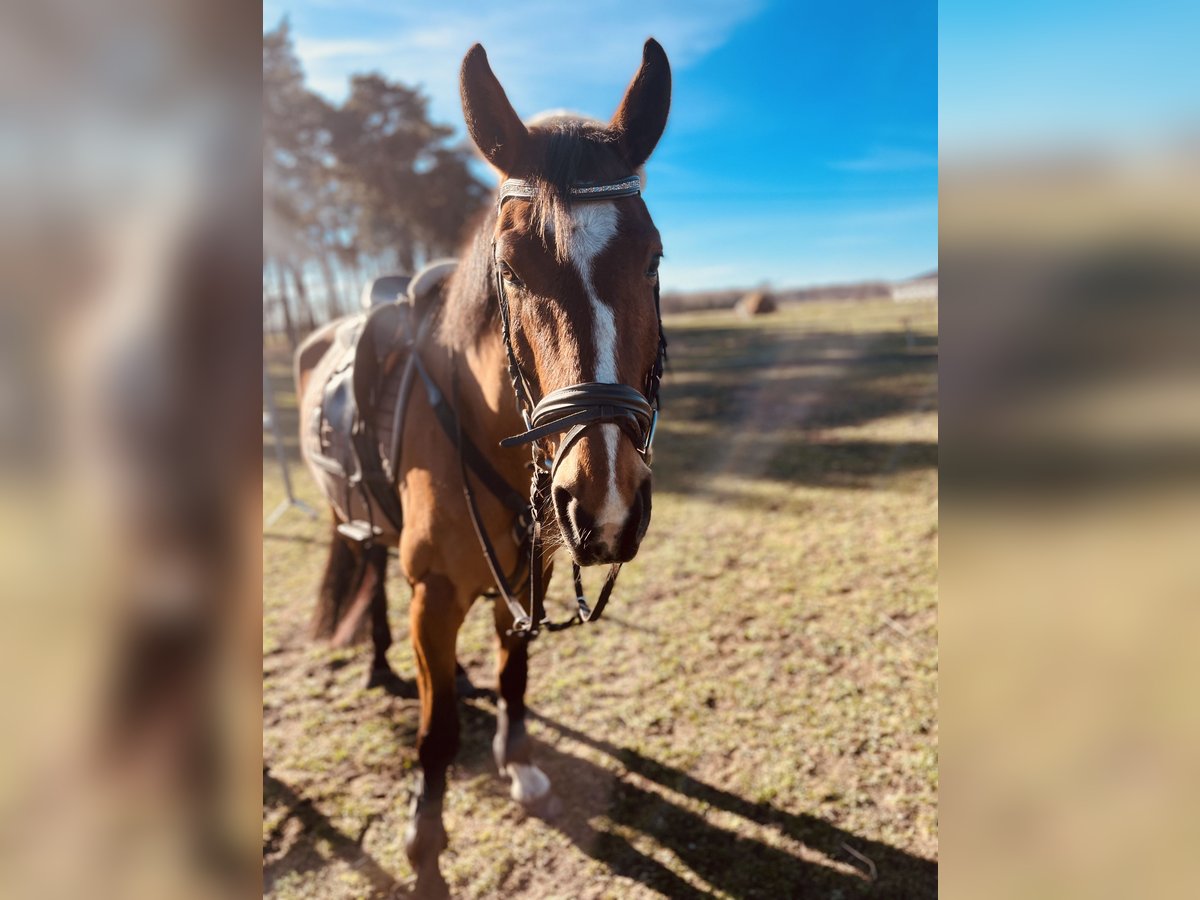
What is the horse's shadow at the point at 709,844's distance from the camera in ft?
8.81

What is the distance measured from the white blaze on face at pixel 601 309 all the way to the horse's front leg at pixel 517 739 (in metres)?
1.82

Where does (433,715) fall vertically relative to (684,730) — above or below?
above

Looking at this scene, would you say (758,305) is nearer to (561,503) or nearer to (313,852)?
(313,852)

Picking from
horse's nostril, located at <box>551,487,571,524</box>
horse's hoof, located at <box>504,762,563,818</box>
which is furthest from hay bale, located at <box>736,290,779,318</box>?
horse's nostril, located at <box>551,487,571,524</box>

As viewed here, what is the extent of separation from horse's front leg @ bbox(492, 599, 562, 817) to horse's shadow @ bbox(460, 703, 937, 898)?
15 centimetres

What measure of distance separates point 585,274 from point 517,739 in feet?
8.57

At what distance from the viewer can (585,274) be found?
1556 mm

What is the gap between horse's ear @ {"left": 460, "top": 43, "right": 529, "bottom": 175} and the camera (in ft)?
5.70

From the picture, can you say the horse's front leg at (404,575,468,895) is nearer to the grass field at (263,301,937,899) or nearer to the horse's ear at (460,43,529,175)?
the grass field at (263,301,937,899)

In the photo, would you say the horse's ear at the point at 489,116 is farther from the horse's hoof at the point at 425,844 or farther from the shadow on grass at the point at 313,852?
the shadow on grass at the point at 313,852
